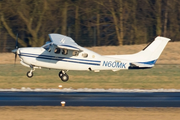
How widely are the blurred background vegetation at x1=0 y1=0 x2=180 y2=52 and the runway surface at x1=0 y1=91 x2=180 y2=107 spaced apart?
1780 centimetres

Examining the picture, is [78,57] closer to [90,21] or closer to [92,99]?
[92,99]

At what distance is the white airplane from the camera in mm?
19828

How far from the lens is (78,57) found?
20.3 m

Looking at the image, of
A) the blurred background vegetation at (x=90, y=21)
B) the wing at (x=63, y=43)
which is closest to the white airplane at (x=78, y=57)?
the wing at (x=63, y=43)

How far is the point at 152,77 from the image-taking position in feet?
71.1

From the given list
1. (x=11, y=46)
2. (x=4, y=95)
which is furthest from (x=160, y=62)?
(x=4, y=95)

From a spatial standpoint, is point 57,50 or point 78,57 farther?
point 78,57

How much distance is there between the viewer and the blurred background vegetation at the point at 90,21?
3300 centimetres

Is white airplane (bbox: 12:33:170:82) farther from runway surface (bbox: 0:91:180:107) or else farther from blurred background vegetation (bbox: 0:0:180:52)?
blurred background vegetation (bbox: 0:0:180:52)

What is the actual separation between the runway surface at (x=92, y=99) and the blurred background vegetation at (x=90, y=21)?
701 inches

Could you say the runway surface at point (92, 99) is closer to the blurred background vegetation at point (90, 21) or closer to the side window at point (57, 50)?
the side window at point (57, 50)

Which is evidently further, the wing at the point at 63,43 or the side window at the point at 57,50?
the side window at the point at 57,50

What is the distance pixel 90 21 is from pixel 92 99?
21.5m

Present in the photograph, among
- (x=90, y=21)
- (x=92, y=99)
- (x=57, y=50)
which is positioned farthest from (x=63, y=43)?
(x=90, y=21)
